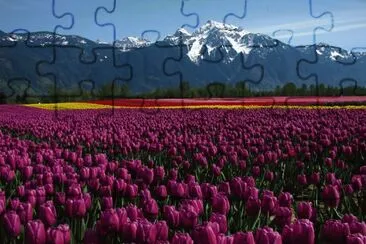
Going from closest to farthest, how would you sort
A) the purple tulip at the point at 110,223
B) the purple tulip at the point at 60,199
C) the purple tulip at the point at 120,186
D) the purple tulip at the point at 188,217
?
1. the purple tulip at the point at 110,223
2. the purple tulip at the point at 188,217
3. the purple tulip at the point at 60,199
4. the purple tulip at the point at 120,186

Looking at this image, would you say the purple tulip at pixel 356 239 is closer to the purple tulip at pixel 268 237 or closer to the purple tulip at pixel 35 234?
the purple tulip at pixel 268 237

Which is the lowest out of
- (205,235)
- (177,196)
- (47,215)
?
(177,196)

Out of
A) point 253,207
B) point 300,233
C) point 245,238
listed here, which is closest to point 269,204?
point 253,207

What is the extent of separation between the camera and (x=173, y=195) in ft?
16.8

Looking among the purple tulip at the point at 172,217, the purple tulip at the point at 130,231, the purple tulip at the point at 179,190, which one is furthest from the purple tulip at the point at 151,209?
the purple tulip at the point at 130,231

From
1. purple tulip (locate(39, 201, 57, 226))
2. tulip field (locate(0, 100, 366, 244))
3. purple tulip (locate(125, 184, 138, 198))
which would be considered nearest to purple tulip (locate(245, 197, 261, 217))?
tulip field (locate(0, 100, 366, 244))

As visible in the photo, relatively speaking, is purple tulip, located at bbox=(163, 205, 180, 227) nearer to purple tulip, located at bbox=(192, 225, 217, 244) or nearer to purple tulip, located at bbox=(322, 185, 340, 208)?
purple tulip, located at bbox=(192, 225, 217, 244)

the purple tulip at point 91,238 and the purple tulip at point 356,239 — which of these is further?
the purple tulip at point 91,238

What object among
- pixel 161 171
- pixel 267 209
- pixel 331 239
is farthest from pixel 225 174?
pixel 331 239

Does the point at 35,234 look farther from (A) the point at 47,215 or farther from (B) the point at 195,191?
(B) the point at 195,191

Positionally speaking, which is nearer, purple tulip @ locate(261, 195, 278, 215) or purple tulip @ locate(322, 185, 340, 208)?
purple tulip @ locate(261, 195, 278, 215)

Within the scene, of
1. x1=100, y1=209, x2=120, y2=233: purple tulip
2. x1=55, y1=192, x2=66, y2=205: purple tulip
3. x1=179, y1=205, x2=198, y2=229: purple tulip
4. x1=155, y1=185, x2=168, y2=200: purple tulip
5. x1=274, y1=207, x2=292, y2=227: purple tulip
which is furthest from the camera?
x1=155, y1=185, x2=168, y2=200: purple tulip

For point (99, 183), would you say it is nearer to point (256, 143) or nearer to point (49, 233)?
point (49, 233)

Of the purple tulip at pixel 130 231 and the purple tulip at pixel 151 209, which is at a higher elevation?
the purple tulip at pixel 130 231
